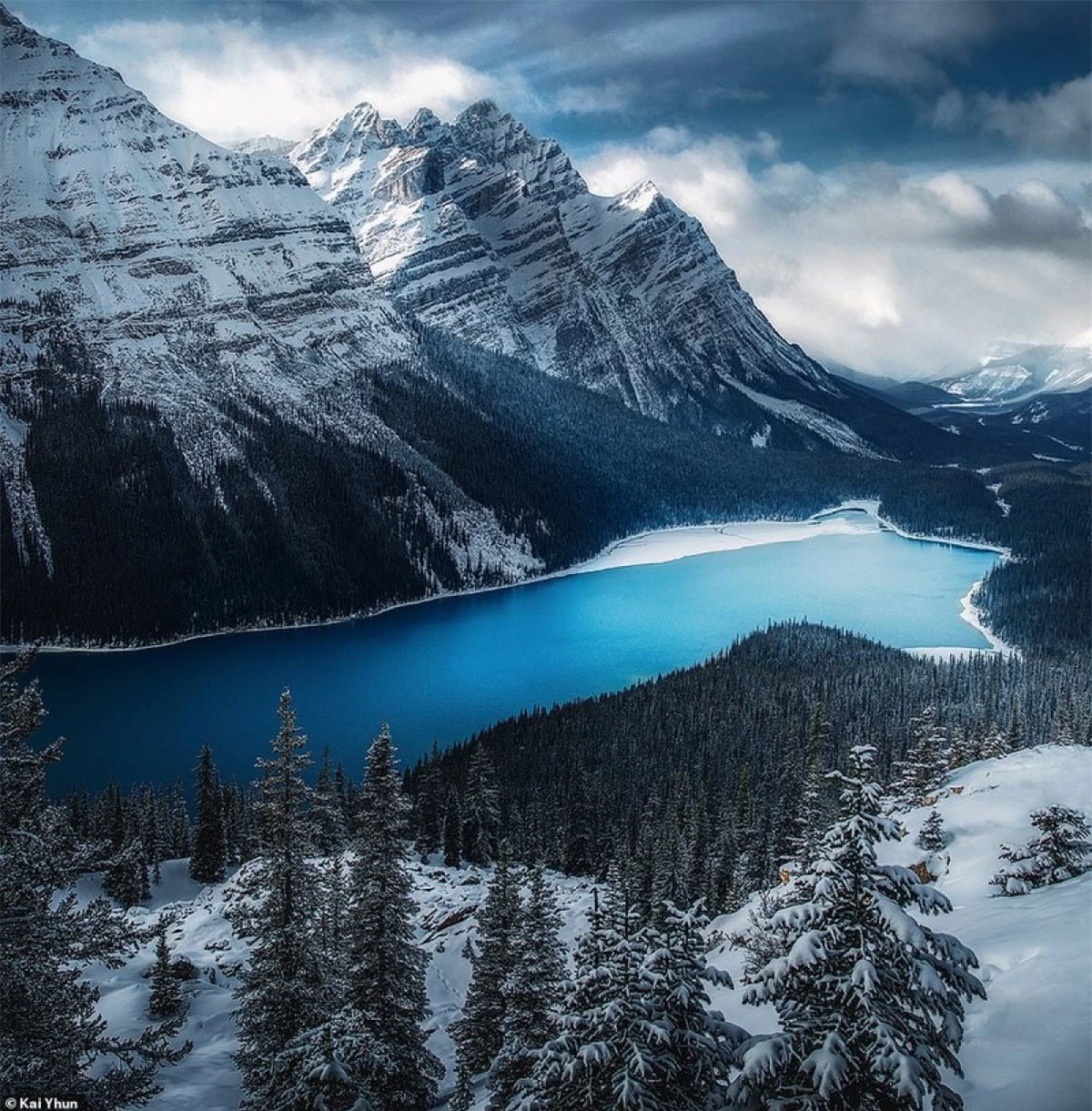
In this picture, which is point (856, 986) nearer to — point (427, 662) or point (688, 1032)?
point (688, 1032)

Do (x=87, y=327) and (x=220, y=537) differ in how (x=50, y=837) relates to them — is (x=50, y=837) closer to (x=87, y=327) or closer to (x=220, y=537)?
(x=220, y=537)

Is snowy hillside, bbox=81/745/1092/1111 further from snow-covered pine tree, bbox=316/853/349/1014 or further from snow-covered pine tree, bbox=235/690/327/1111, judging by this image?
snow-covered pine tree, bbox=316/853/349/1014

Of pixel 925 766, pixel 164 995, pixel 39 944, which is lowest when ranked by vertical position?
pixel 164 995

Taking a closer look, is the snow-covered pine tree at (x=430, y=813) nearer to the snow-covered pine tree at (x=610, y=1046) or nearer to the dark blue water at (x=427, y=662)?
the dark blue water at (x=427, y=662)

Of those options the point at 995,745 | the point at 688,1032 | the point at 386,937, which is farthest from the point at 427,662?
the point at 688,1032

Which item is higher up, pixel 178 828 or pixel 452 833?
pixel 452 833

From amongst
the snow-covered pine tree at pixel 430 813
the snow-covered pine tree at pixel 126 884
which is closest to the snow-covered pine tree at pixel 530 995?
the snow-covered pine tree at pixel 126 884

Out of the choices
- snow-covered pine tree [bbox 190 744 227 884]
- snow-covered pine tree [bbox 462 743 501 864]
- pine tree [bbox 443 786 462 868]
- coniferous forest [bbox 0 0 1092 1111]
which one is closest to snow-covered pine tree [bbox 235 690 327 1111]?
coniferous forest [bbox 0 0 1092 1111]
